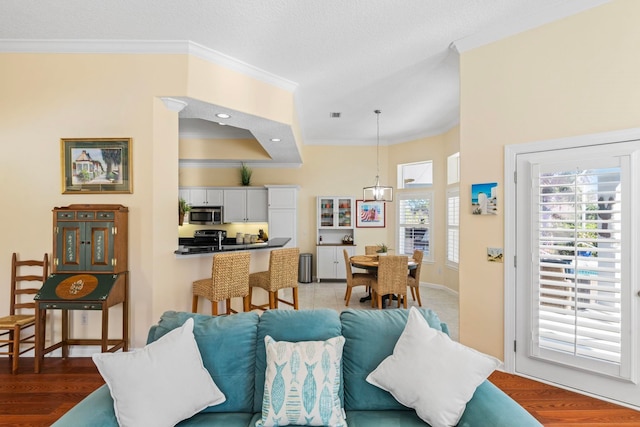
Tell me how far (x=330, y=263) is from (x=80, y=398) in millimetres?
4837

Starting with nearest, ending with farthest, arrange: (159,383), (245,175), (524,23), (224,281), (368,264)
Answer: (159,383), (524,23), (224,281), (368,264), (245,175)

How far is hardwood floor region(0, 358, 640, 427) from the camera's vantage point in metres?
2.24

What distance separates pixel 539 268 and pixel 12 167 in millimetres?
5165

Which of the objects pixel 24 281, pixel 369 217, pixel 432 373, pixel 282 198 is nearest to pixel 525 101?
pixel 432 373

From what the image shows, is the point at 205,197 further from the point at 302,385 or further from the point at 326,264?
the point at 302,385

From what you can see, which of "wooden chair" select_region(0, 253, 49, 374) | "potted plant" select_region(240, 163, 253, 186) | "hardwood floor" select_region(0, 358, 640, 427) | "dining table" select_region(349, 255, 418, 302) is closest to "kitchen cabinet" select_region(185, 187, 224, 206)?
"potted plant" select_region(240, 163, 253, 186)

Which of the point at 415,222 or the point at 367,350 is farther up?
the point at 415,222

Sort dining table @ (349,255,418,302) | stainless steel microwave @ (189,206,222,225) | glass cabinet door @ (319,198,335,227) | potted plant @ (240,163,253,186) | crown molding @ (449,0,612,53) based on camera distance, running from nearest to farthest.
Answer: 1. crown molding @ (449,0,612,53)
2. dining table @ (349,255,418,302)
3. stainless steel microwave @ (189,206,222,225)
4. potted plant @ (240,163,253,186)
5. glass cabinet door @ (319,198,335,227)

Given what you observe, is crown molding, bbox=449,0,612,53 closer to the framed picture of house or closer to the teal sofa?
the teal sofa

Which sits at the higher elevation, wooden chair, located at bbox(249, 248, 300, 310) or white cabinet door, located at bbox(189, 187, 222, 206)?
white cabinet door, located at bbox(189, 187, 222, 206)

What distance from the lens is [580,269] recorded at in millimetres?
2494

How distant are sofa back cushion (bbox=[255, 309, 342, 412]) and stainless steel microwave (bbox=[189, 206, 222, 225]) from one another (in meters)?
4.99

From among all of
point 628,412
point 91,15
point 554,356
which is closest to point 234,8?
point 91,15

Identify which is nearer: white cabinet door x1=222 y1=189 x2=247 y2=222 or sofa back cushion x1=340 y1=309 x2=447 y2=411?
sofa back cushion x1=340 y1=309 x2=447 y2=411
